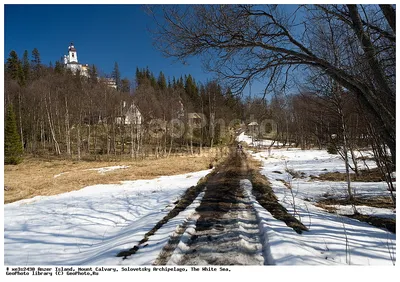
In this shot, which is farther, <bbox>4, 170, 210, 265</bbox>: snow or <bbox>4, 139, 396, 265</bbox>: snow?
<bbox>4, 170, 210, 265</bbox>: snow

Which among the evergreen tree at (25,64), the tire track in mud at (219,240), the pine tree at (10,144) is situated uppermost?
the evergreen tree at (25,64)

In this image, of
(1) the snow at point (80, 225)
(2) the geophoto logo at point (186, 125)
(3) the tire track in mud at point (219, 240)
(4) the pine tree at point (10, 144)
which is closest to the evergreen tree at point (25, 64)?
(4) the pine tree at point (10, 144)

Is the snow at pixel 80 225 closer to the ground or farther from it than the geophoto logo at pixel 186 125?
closer to the ground

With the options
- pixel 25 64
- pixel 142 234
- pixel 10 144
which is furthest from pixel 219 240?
pixel 25 64

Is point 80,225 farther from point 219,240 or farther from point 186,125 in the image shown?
point 186,125

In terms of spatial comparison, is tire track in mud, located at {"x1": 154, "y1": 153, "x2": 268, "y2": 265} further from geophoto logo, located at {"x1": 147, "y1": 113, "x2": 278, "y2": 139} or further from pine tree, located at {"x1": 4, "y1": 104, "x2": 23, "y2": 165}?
geophoto logo, located at {"x1": 147, "y1": 113, "x2": 278, "y2": 139}

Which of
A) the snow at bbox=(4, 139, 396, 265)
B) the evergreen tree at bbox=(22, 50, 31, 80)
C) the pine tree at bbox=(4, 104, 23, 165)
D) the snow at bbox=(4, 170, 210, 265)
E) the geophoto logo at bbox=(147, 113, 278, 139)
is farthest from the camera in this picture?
the evergreen tree at bbox=(22, 50, 31, 80)

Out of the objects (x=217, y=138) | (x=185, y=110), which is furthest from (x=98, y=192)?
(x=217, y=138)

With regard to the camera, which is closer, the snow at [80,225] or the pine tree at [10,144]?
the snow at [80,225]

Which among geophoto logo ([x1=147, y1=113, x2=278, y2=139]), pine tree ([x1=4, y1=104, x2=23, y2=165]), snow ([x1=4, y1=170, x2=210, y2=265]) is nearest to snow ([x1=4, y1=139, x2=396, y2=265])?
snow ([x1=4, y1=170, x2=210, y2=265])

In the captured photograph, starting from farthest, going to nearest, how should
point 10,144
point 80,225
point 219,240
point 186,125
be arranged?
point 186,125
point 10,144
point 80,225
point 219,240

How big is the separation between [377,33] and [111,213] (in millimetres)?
7798

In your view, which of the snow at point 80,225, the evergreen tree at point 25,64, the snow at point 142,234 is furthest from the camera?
the evergreen tree at point 25,64

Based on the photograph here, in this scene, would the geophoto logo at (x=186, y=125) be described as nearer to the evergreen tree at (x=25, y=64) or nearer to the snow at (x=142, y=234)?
the snow at (x=142, y=234)
